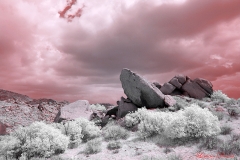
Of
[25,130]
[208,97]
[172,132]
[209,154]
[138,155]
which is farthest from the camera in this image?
[208,97]

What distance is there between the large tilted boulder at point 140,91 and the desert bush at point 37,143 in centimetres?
911

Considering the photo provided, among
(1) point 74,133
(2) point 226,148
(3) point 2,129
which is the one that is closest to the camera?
(2) point 226,148

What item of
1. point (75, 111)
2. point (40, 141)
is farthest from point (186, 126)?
point (75, 111)

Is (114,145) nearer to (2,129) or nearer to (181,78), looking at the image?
(2,129)

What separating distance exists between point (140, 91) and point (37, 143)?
421 inches

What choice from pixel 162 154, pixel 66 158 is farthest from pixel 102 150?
pixel 162 154

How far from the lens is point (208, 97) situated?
101 feet

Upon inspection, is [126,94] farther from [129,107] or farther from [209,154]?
[209,154]

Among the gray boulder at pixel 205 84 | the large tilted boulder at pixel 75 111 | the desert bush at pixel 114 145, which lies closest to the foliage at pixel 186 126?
the desert bush at pixel 114 145

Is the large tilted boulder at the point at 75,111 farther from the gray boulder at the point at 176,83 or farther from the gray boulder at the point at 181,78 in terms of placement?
the gray boulder at the point at 181,78

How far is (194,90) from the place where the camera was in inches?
1212

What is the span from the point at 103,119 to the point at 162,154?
10269 mm

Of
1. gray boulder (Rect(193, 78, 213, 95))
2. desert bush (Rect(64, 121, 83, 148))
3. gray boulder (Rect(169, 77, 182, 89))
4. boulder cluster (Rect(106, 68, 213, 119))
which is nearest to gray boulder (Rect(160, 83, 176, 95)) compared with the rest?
gray boulder (Rect(169, 77, 182, 89))

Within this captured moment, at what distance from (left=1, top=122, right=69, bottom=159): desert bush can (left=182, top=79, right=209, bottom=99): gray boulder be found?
2221cm
